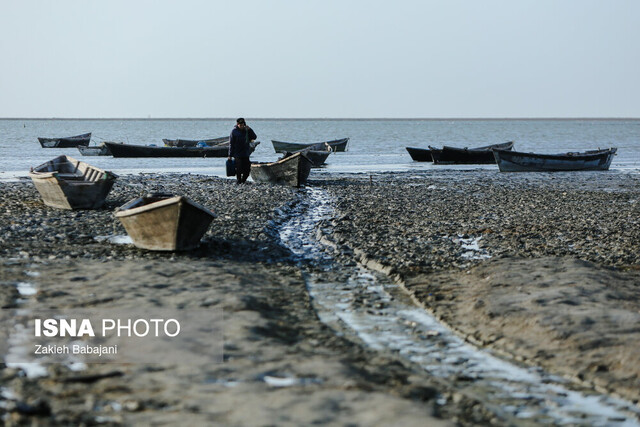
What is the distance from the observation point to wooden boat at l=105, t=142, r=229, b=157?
48469mm

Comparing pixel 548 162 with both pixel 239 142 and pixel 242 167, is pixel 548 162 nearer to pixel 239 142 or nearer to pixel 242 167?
pixel 242 167

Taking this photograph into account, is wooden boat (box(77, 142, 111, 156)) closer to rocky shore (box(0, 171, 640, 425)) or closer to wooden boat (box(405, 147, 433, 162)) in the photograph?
wooden boat (box(405, 147, 433, 162))

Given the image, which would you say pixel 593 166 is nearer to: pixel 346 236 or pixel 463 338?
pixel 346 236

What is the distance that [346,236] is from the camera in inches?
560

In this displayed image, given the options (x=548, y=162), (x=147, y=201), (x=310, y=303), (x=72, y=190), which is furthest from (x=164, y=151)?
(x=310, y=303)

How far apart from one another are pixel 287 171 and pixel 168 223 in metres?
15.2

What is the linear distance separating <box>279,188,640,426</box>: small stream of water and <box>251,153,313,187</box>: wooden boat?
48.0 ft

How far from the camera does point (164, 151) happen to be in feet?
161

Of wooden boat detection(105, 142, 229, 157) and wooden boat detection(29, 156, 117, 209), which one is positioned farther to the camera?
wooden boat detection(105, 142, 229, 157)

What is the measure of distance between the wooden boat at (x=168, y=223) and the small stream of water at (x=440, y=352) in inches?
74.3

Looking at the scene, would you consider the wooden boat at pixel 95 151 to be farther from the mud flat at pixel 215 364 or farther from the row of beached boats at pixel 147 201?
the mud flat at pixel 215 364

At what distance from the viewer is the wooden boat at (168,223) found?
11.6 meters

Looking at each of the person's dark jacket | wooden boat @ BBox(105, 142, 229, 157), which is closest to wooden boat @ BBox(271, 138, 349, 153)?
wooden boat @ BBox(105, 142, 229, 157)

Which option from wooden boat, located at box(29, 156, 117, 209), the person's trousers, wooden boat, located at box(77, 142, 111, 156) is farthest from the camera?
wooden boat, located at box(77, 142, 111, 156)
